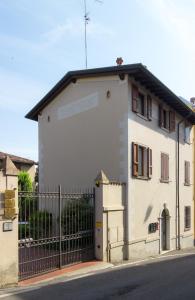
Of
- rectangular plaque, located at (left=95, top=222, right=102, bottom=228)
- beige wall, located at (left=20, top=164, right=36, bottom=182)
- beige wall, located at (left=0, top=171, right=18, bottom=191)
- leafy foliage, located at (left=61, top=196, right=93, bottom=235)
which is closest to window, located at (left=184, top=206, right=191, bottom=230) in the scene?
rectangular plaque, located at (left=95, top=222, right=102, bottom=228)

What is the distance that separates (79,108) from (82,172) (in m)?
2.82

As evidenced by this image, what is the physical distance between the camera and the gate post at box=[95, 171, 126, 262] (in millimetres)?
15039

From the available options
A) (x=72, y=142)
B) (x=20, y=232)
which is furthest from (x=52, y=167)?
(x=20, y=232)

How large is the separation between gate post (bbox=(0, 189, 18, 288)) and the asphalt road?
826 millimetres

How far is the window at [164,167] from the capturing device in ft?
70.7

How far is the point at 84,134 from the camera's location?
1889cm

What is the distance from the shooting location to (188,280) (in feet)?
35.9

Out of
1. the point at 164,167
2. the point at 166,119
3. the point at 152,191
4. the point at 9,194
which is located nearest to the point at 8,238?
the point at 9,194

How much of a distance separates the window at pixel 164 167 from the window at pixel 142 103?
286cm

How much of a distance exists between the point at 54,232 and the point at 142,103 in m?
7.65

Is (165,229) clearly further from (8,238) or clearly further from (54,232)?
(8,238)

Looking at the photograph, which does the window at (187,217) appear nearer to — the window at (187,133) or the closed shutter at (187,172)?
the closed shutter at (187,172)

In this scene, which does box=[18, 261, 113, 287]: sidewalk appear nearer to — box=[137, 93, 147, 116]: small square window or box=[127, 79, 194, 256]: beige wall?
box=[127, 79, 194, 256]: beige wall

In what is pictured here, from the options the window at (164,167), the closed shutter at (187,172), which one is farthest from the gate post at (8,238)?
the closed shutter at (187,172)
